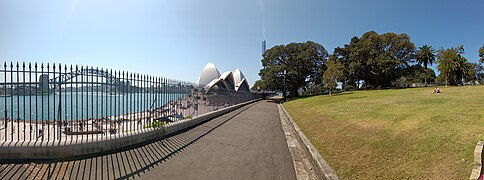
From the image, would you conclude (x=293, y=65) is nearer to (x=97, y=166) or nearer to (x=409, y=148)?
(x=409, y=148)

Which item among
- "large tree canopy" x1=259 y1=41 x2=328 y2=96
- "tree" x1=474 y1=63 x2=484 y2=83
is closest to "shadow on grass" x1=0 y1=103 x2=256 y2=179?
"large tree canopy" x1=259 y1=41 x2=328 y2=96

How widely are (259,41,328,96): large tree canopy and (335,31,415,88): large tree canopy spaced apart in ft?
18.9

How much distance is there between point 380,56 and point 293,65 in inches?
582

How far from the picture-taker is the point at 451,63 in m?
37.2

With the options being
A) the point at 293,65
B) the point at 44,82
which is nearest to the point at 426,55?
the point at 293,65

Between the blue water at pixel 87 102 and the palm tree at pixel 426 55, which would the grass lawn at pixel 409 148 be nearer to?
the blue water at pixel 87 102

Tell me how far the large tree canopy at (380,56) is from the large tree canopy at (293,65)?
576 centimetres

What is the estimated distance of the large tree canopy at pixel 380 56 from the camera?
3949 cm

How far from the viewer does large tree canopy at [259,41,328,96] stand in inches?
1668

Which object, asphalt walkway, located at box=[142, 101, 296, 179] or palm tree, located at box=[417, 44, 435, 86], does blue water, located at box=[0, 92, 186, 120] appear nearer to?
asphalt walkway, located at box=[142, 101, 296, 179]

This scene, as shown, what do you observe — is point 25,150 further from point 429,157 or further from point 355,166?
point 429,157

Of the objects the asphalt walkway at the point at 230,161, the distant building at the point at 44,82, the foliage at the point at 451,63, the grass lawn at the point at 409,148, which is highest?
the foliage at the point at 451,63

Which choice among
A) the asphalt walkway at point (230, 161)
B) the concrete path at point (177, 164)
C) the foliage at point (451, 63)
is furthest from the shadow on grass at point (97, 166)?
the foliage at point (451, 63)

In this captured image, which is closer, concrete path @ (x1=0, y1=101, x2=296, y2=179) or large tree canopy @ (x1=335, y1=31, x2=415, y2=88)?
concrete path @ (x1=0, y1=101, x2=296, y2=179)
